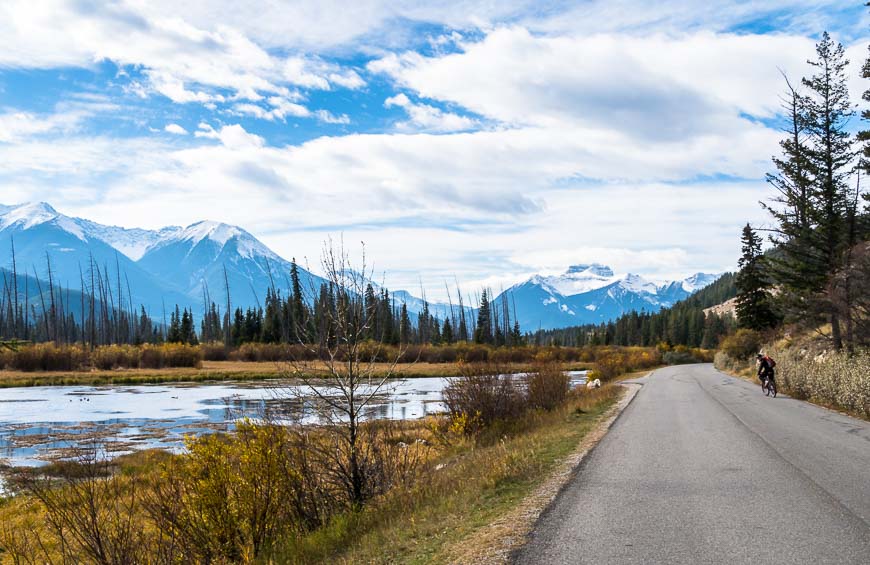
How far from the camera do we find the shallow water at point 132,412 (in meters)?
20.9

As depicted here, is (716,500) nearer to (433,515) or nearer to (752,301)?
(433,515)

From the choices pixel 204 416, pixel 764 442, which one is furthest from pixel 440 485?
pixel 204 416

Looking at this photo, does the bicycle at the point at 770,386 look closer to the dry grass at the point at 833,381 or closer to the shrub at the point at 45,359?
the dry grass at the point at 833,381

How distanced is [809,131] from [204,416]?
35.6m

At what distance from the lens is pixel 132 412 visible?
104 feet

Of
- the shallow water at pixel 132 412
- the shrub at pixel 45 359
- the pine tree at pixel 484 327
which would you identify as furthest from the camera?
the pine tree at pixel 484 327

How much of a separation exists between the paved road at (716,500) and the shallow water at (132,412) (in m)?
Answer: 4.57

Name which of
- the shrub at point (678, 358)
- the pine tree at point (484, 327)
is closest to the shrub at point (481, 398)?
the shrub at point (678, 358)

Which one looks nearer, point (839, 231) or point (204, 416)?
point (204, 416)

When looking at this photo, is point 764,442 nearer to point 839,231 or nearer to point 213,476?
point 213,476

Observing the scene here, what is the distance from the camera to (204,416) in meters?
29.6

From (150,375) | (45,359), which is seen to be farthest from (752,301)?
(45,359)

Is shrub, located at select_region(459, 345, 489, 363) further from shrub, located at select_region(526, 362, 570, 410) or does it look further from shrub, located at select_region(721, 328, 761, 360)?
shrub, located at select_region(526, 362, 570, 410)

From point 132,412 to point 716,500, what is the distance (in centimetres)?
3012
